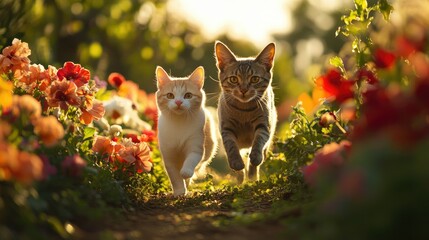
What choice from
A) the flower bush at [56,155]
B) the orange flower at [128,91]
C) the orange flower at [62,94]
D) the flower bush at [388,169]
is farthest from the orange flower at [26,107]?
the orange flower at [128,91]

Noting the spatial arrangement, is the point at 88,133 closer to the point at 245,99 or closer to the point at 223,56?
the point at 245,99

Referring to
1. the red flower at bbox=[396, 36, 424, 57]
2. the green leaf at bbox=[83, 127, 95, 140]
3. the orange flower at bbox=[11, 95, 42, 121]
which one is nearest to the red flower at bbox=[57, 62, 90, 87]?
the green leaf at bbox=[83, 127, 95, 140]

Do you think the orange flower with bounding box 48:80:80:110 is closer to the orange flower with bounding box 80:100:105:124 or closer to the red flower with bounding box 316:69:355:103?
the orange flower with bounding box 80:100:105:124

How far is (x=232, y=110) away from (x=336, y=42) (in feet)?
113

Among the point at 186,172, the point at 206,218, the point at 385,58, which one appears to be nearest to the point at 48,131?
the point at 206,218

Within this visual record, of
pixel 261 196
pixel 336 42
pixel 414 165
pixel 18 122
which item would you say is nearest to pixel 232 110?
pixel 261 196

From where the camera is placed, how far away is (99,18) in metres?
14.5

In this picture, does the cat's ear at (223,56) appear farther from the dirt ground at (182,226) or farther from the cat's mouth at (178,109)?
the dirt ground at (182,226)

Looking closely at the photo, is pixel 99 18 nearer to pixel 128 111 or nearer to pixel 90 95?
pixel 128 111

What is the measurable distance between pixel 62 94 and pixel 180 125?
1.32 m

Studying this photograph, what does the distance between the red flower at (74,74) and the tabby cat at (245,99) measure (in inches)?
63.8

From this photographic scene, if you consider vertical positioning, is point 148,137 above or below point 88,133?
above

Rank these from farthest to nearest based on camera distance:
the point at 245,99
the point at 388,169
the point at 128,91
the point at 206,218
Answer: the point at 128,91
the point at 245,99
the point at 206,218
the point at 388,169

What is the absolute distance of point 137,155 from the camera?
4.80 meters
